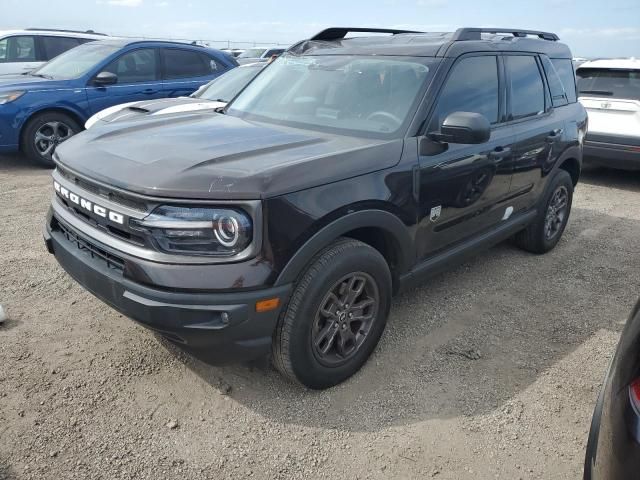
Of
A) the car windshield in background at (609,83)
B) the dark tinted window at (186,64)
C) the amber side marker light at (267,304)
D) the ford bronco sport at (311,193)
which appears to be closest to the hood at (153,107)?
the dark tinted window at (186,64)

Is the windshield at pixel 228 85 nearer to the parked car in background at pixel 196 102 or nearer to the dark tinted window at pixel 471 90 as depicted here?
the parked car in background at pixel 196 102

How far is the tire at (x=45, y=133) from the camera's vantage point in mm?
7027

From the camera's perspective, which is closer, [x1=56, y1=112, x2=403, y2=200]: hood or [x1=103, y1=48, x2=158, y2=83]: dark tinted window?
[x1=56, y1=112, x2=403, y2=200]: hood

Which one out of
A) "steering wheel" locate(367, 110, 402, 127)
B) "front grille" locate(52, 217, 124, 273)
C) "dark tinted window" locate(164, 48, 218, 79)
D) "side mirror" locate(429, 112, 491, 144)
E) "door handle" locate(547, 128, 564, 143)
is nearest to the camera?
"front grille" locate(52, 217, 124, 273)

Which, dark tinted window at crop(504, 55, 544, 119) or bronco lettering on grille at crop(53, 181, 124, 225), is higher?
dark tinted window at crop(504, 55, 544, 119)

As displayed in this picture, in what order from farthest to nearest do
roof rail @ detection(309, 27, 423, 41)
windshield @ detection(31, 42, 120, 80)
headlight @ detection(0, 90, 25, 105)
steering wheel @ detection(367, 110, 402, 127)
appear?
1. windshield @ detection(31, 42, 120, 80)
2. headlight @ detection(0, 90, 25, 105)
3. roof rail @ detection(309, 27, 423, 41)
4. steering wheel @ detection(367, 110, 402, 127)

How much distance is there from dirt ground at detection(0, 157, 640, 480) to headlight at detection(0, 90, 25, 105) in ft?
12.6

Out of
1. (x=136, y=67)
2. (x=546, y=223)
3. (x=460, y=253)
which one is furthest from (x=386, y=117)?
(x=136, y=67)

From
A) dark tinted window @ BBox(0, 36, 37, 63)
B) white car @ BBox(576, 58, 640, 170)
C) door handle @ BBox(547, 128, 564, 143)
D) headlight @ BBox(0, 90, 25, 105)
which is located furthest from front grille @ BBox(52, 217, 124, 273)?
dark tinted window @ BBox(0, 36, 37, 63)

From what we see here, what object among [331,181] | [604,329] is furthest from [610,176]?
[331,181]

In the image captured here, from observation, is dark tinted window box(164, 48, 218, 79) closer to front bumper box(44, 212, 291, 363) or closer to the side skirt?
the side skirt

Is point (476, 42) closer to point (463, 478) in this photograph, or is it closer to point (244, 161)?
point (244, 161)

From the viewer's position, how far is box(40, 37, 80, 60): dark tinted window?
9.98 meters

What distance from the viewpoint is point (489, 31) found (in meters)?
3.82
